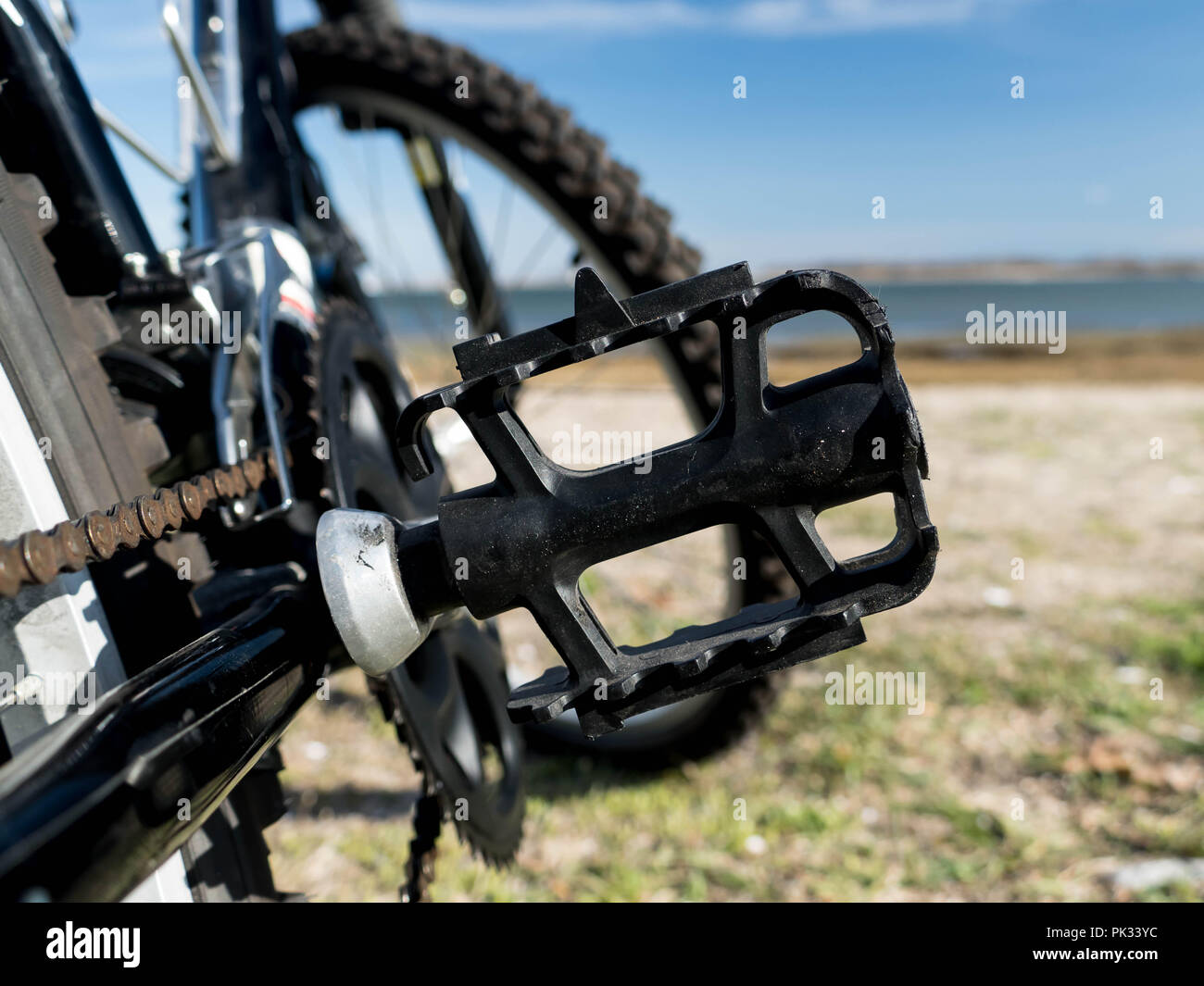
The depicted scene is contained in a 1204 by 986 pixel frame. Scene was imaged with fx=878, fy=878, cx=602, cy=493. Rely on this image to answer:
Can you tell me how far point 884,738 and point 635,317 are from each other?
5.62ft

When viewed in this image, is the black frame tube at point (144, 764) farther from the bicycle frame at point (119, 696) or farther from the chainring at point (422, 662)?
the chainring at point (422, 662)

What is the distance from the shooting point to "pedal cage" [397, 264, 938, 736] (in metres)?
0.76

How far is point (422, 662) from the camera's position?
1.24 metres

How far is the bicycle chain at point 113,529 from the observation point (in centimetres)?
71

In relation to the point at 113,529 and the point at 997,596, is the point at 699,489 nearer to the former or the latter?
the point at 113,529

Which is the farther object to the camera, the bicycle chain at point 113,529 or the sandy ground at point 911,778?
the sandy ground at point 911,778

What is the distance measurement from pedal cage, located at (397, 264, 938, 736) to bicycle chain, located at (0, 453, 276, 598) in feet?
0.84

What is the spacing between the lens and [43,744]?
683 mm

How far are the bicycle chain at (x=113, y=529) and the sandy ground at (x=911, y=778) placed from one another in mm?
1054

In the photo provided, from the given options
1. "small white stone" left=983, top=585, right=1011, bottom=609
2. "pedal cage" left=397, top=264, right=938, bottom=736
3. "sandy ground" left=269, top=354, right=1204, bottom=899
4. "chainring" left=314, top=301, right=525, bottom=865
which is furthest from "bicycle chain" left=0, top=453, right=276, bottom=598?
"small white stone" left=983, top=585, right=1011, bottom=609

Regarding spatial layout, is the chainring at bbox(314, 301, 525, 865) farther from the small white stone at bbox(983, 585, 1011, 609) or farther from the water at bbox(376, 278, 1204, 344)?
the small white stone at bbox(983, 585, 1011, 609)

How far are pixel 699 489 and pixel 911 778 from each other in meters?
1.51

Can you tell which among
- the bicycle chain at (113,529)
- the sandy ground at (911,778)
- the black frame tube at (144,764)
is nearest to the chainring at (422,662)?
the bicycle chain at (113,529)
